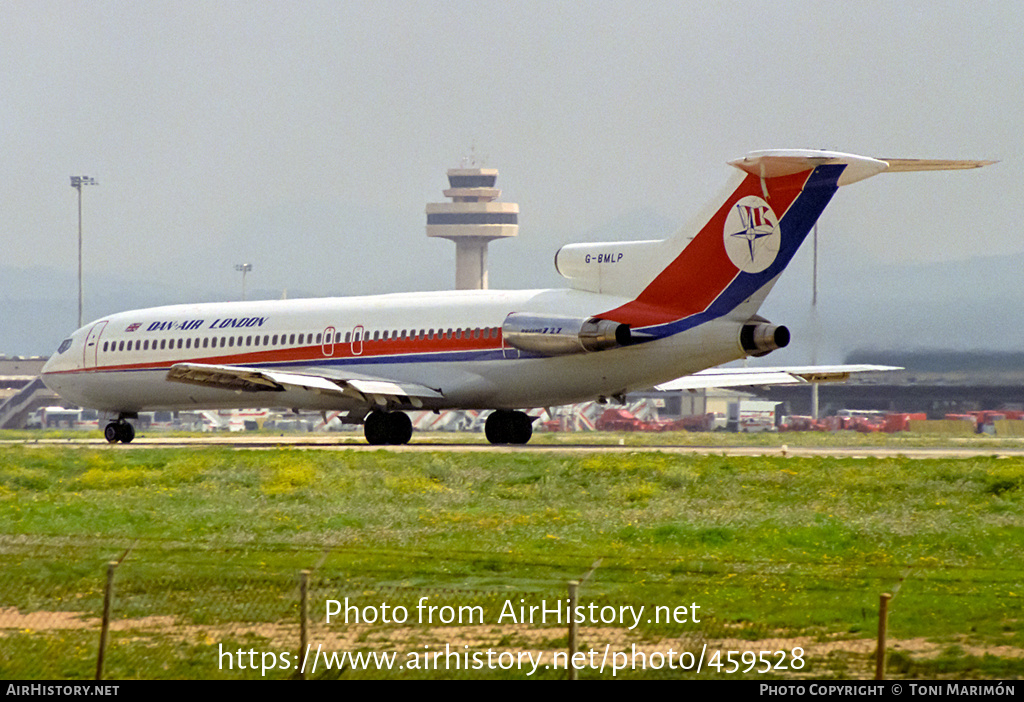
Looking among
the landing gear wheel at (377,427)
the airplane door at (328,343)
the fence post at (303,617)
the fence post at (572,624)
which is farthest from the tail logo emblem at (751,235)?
the fence post at (572,624)

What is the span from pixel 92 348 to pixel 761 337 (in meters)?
20.7

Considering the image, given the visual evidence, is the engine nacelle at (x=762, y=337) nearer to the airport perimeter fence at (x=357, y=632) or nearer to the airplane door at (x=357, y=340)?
the airplane door at (x=357, y=340)

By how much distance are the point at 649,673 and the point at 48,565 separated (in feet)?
23.3

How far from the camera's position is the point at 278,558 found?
15.6 m

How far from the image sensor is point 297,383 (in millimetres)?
34375

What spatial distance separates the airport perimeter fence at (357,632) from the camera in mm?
11656

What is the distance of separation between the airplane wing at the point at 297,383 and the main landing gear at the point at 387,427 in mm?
674

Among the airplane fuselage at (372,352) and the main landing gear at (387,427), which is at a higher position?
the airplane fuselage at (372,352)

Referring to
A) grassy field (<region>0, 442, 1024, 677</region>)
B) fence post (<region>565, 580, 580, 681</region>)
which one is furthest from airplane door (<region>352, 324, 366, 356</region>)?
fence post (<region>565, 580, 580, 681</region>)

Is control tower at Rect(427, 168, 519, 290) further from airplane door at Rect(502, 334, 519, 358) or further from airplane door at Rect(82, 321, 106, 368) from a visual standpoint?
airplane door at Rect(502, 334, 519, 358)

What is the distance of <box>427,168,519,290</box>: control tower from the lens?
190m
